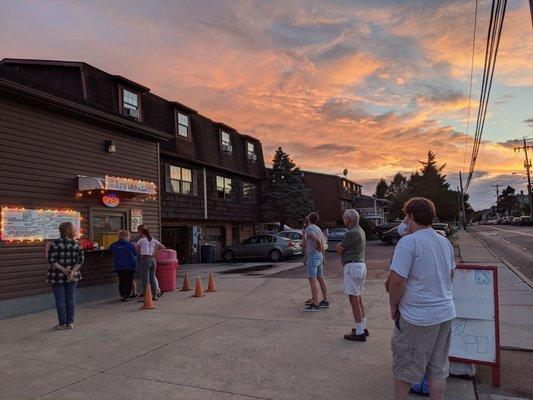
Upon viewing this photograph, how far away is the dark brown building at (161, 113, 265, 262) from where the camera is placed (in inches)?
835

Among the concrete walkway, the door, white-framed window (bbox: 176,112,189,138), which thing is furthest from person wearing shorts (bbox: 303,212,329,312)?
the door

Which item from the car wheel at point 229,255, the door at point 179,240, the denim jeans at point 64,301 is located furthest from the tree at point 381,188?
the denim jeans at point 64,301

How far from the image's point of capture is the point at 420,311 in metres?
3.19

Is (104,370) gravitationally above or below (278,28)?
below

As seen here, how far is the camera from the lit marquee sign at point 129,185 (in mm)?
10641

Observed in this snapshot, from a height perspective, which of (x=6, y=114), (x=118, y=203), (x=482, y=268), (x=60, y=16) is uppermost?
(x=60, y=16)

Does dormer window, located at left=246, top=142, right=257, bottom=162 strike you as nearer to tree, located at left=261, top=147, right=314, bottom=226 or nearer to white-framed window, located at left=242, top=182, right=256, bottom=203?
white-framed window, located at left=242, top=182, right=256, bottom=203

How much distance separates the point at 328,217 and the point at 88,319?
38061 millimetres

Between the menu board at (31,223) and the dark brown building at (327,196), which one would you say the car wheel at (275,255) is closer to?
the menu board at (31,223)

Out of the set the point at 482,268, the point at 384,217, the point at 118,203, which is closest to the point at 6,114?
the point at 118,203

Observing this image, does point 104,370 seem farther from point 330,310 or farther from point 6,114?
point 6,114

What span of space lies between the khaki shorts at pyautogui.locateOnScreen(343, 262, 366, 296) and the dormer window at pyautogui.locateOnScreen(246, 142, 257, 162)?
76.0 feet

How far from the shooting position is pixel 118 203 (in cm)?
1150

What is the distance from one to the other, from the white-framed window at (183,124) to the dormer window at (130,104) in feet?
10.1
